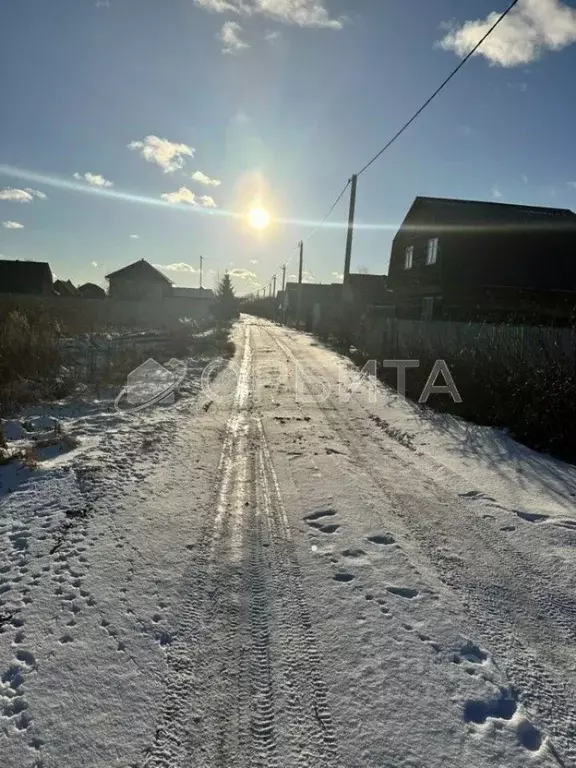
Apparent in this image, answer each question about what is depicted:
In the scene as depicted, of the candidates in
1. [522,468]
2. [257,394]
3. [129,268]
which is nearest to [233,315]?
[129,268]

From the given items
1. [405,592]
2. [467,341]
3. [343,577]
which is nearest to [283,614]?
[343,577]

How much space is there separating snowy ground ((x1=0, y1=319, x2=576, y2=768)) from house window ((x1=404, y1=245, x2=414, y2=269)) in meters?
24.1

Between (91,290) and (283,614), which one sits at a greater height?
(91,290)

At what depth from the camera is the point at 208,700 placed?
210 cm

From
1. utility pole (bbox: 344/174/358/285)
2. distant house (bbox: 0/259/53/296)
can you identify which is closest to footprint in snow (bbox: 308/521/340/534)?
utility pole (bbox: 344/174/358/285)

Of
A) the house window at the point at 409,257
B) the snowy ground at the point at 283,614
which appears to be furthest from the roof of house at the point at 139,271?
the snowy ground at the point at 283,614

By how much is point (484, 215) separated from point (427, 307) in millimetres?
5685

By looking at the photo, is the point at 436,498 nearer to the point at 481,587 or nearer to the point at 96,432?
the point at 481,587

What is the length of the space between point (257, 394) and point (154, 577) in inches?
266

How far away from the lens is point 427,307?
81.9 ft

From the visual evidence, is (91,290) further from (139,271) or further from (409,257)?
(409,257)

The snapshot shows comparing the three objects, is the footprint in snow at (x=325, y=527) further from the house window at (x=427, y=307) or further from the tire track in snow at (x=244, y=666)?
the house window at (x=427, y=307)

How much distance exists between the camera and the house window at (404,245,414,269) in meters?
27.4

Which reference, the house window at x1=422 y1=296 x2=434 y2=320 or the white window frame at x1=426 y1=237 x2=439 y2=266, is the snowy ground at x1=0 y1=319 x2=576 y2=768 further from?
the white window frame at x1=426 y1=237 x2=439 y2=266
